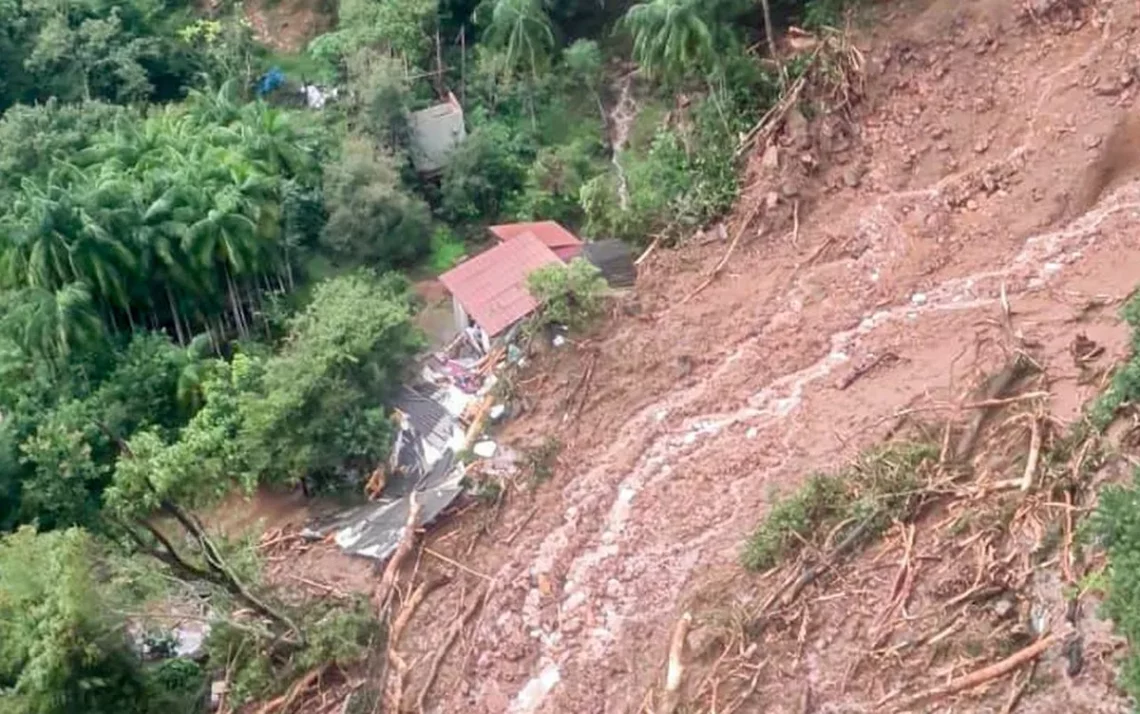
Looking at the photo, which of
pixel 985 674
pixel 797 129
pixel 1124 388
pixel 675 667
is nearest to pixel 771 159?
pixel 797 129

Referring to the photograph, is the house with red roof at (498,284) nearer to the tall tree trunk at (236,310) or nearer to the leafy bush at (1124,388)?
the tall tree trunk at (236,310)

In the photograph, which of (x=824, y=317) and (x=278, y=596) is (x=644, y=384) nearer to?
(x=824, y=317)

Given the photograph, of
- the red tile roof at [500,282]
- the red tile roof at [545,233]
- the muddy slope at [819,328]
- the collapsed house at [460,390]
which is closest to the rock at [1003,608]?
the muddy slope at [819,328]

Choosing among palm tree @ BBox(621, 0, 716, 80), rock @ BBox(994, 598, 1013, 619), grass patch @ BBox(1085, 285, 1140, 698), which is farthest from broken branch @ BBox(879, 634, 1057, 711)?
palm tree @ BBox(621, 0, 716, 80)

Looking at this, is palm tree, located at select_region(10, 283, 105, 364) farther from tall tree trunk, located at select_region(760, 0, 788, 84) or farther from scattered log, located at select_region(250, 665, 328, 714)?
tall tree trunk, located at select_region(760, 0, 788, 84)

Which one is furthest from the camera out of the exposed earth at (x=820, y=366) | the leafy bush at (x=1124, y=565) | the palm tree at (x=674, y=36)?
the palm tree at (x=674, y=36)
